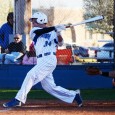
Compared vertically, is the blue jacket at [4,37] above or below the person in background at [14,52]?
above

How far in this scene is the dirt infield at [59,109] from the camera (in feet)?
29.5

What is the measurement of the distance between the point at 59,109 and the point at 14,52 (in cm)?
528

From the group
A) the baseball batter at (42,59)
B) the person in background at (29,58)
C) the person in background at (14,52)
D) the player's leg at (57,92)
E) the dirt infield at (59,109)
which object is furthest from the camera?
the person in background at (14,52)

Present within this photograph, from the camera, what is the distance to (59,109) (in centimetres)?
962

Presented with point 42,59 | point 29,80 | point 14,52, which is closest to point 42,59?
point 42,59

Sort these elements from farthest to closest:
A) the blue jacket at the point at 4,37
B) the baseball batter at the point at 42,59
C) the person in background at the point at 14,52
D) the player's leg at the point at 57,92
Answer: the blue jacket at the point at 4,37 → the person in background at the point at 14,52 → the player's leg at the point at 57,92 → the baseball batter at the point at 42,59

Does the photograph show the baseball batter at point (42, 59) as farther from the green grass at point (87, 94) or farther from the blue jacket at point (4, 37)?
the blue jacket at point (4, 37)

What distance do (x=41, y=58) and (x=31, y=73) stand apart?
Answer: 0.32 meters

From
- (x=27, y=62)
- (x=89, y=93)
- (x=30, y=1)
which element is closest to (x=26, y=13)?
(x=30, y=1)

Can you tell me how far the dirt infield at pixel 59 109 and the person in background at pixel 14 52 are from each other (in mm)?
3625

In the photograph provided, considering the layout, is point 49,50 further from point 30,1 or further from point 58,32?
point 30,1

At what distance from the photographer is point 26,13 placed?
51.3ft

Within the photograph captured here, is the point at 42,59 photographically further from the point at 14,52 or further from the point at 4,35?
the point at 4,35

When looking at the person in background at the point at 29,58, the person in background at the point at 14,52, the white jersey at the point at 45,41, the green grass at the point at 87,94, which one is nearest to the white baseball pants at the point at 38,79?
the white jersey at the point at 45,41
